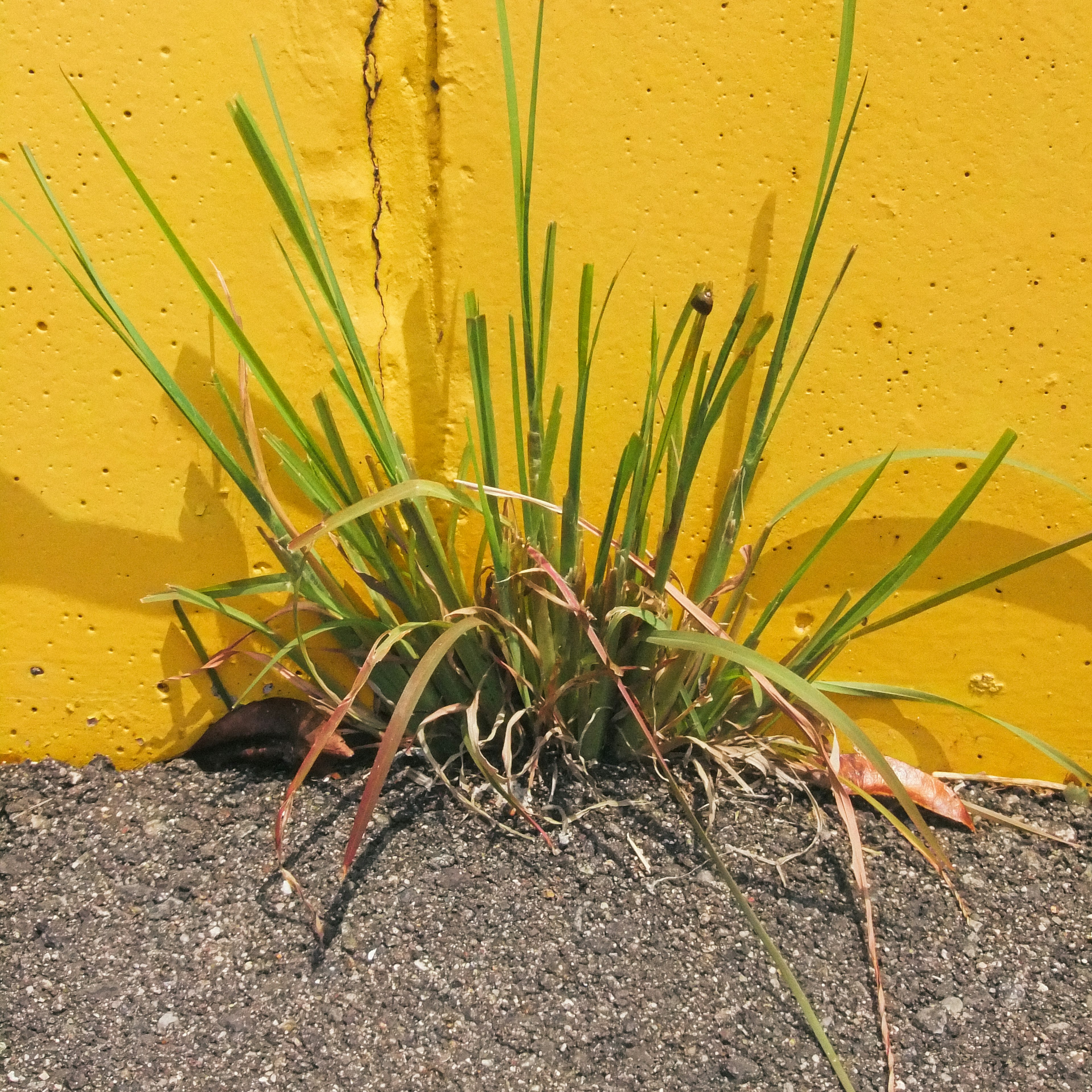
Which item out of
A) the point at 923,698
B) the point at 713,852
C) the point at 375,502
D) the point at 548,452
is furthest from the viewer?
the point at 923,698

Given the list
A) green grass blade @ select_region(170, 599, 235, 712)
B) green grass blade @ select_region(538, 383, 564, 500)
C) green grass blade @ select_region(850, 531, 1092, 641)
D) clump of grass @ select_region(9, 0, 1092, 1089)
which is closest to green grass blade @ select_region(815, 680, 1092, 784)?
clump of grass @ select_region(9, 0, 1092, 1089)

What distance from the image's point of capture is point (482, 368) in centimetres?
87

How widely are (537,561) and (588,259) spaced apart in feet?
1.23

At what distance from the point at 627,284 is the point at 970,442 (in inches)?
18.5

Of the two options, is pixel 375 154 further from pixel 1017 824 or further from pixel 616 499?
pixel 1017 824

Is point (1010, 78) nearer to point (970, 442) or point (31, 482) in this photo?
point (970, 442)

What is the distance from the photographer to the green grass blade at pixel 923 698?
98cm

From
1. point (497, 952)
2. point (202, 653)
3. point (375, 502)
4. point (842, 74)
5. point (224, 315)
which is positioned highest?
point (842, 74)

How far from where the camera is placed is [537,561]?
0.91 meters

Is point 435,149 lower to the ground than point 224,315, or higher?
higher

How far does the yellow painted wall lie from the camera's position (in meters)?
0.95

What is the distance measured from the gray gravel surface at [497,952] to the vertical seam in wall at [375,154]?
1.68 feet

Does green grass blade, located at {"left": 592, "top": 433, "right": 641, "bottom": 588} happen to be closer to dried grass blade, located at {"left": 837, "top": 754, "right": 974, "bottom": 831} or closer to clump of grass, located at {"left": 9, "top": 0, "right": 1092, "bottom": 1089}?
clump of grass, located at {"left": 9, "top": 0, "right": 1092, "bottom": 1089}

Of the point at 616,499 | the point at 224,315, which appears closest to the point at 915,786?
the point at 616,499
